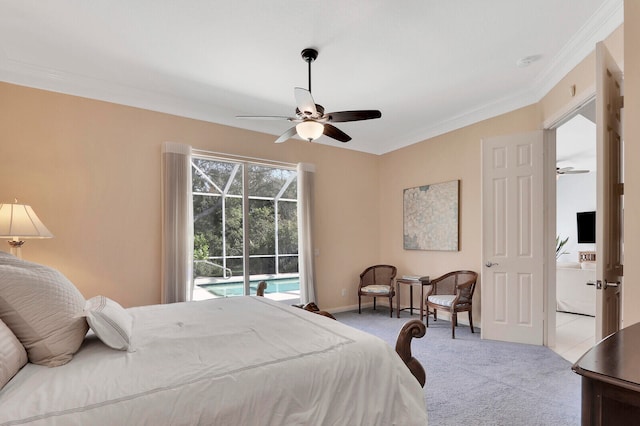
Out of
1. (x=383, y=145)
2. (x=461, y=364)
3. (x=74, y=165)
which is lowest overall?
(x=461, y=364)

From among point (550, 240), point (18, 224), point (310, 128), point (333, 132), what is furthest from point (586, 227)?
point (18, 224)

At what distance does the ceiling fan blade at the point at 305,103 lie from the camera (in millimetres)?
2518

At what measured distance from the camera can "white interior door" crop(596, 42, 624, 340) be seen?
69.4 inches

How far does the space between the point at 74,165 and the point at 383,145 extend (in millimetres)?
4382

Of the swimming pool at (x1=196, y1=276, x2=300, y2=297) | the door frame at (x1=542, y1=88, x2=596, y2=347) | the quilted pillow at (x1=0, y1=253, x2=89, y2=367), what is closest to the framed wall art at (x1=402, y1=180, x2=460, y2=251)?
the door frame at (x1=542, y1=88, x2=596, y2=347)

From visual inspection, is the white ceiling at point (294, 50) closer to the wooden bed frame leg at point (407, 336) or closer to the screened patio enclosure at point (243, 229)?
the screened patio enclosure at point (243, 229)

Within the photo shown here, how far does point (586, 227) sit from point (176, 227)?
881 centimetres

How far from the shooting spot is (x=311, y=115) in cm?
282

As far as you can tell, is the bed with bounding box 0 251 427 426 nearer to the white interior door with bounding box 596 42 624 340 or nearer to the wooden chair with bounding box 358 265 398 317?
the white interior door with bounding box 596 42 624 340

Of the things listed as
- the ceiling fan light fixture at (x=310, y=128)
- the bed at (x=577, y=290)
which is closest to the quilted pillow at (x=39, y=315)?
the ceiling fan light fixture at (x=310, y=128)

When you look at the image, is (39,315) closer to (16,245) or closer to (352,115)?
(16,245)

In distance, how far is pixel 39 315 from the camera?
4.55 feet

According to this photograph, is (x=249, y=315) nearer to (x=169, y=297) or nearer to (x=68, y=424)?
(x=68, y=424)

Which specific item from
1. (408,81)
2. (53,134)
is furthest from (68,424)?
(408,81)
